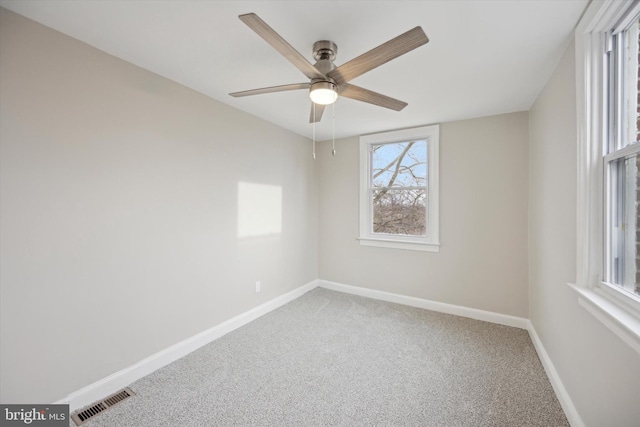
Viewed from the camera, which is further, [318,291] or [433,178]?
[318,291]

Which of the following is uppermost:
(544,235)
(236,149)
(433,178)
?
(236,149)

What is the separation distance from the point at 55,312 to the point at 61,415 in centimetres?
61

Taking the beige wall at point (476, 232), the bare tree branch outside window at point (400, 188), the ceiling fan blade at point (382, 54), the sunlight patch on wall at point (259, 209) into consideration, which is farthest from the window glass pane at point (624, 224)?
the sunlight patch on wall at point (259, 209)

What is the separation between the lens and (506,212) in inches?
116

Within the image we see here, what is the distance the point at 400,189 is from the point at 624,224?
2408 millimetres

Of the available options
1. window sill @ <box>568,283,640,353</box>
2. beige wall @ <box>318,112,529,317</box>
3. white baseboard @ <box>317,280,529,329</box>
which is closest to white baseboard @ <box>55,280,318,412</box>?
white baseboard @ <box>317,280,529,329</box>

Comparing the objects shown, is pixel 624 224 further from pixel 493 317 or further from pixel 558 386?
pixel 493 317

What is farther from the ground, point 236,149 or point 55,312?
point 236,149

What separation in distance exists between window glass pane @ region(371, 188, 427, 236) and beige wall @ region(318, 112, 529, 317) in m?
0.26

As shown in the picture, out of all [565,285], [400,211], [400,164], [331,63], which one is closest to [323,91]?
[331,63]

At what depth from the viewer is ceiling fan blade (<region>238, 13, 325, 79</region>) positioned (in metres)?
1.11

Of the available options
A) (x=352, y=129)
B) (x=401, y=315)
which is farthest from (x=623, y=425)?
(x=352, y=129)

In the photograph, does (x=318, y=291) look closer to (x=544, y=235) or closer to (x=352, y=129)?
(x=352, y=129)

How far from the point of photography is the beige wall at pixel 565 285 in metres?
1.20
